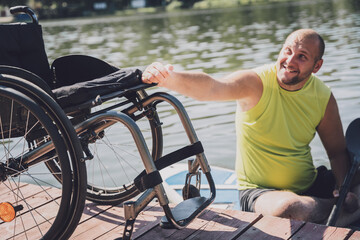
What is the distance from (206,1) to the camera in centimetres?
5941

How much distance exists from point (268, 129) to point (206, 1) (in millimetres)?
58259

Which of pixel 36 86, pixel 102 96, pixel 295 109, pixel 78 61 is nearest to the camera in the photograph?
A: pixel 36 86

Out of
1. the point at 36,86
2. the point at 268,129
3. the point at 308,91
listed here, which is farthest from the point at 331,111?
the point at 36,86

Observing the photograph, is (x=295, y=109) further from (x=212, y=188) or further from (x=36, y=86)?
(x=36, y=86)

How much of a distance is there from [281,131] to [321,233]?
0.76 m

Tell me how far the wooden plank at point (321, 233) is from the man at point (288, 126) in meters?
0.46

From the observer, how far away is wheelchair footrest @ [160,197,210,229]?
7.29ft

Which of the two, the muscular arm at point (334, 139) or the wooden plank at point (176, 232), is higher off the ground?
the muscular arm at point (334, 139)

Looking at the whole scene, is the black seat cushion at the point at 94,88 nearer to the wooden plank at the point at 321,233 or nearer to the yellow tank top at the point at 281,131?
the yellow tank top at the point at 281,131

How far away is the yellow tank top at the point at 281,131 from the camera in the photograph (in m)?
2.89

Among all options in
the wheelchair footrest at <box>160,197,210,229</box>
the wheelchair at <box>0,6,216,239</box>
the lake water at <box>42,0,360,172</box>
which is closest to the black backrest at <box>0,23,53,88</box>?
the wheelchair at <box>0,6,216,239</box>

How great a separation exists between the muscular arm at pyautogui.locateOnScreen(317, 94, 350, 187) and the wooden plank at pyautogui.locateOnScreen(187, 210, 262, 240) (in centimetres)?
66

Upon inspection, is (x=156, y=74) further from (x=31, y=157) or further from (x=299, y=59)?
(x=299, y=59)

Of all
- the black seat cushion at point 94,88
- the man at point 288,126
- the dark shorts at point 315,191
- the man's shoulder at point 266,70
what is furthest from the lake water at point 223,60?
the black seat cushion at point 94,88
